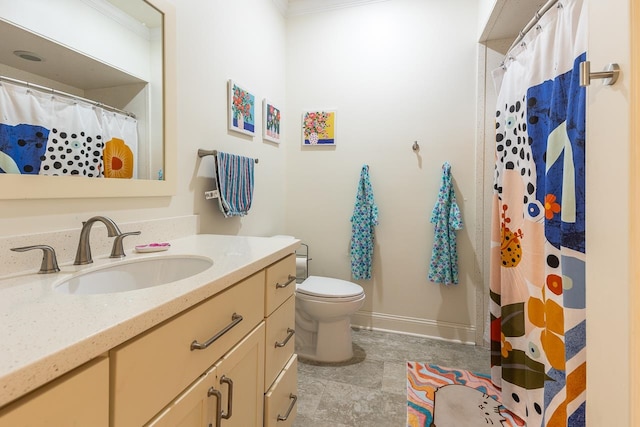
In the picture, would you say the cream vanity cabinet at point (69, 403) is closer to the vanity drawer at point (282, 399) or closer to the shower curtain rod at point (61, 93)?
the vanity drawer at point (282, 399)

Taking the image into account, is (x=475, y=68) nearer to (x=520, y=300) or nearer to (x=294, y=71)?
(x=294, y=71)

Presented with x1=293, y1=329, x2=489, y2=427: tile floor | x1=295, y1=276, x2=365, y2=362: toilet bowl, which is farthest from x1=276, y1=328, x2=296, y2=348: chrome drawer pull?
x1=295, y1=276, x2=365, y2=362: toilet bowl

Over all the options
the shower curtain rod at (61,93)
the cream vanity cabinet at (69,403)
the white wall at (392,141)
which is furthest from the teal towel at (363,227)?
the cream vanity cabinet at (69,403)

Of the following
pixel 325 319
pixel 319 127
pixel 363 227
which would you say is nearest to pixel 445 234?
pixel 363 227

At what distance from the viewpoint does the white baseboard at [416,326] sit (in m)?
2.26

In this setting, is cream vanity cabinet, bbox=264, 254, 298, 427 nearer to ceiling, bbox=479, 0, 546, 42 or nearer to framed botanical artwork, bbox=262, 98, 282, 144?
framed botanical artwork, bbox=262, 98, 282, 144

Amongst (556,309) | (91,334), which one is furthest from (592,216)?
(91,334)

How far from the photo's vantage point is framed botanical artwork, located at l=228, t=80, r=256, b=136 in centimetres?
179

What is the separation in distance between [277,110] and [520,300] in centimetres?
206

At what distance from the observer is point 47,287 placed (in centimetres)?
72

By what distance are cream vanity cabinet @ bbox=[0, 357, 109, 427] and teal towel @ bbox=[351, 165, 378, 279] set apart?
1.99 meters

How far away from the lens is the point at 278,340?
1.18 m

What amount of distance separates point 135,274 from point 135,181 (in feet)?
1.26

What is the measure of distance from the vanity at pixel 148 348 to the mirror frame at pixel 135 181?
23 cm
